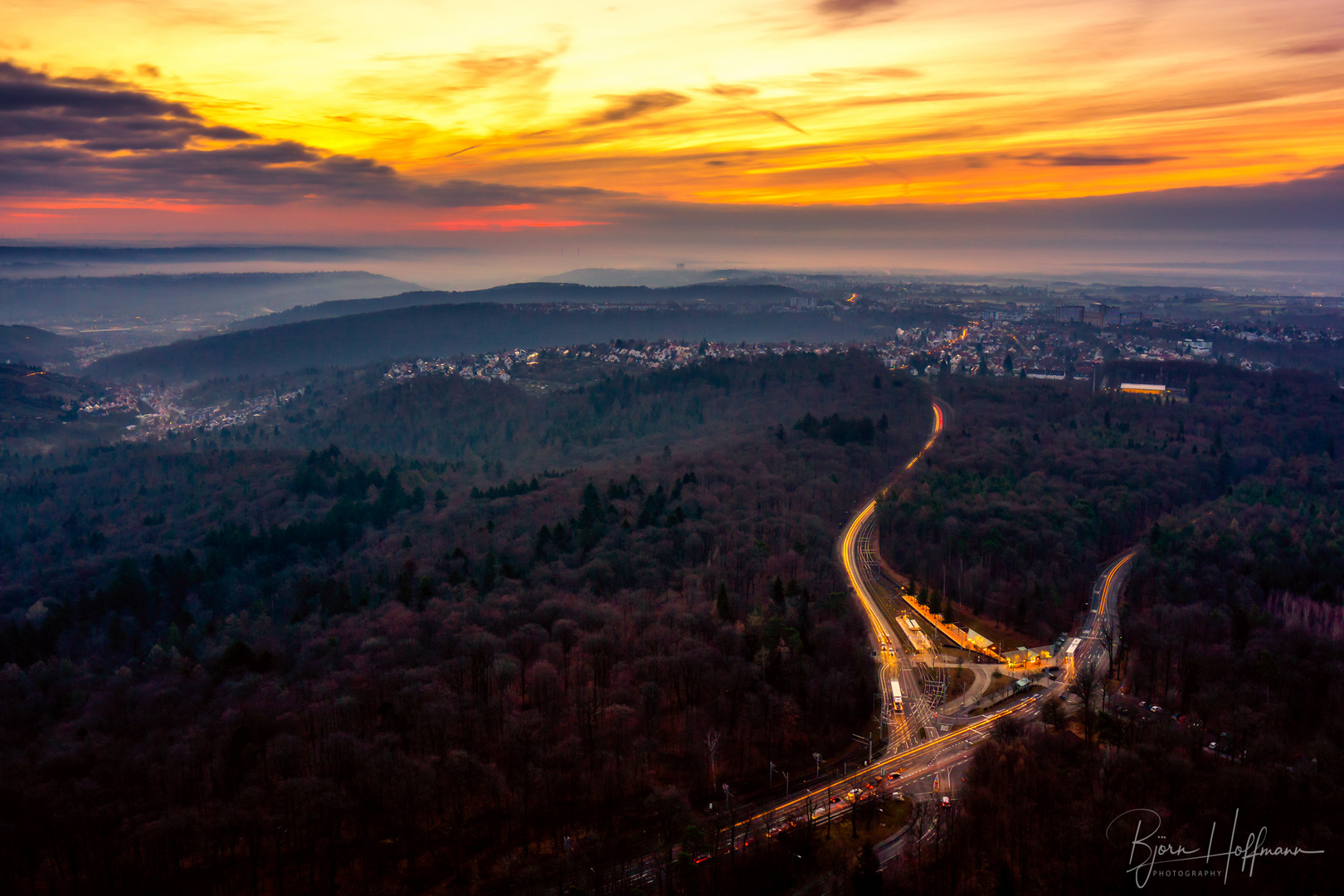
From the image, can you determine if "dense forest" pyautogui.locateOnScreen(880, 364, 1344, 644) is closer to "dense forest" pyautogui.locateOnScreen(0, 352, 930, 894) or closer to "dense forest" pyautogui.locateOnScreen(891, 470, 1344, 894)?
"dense forest" pyautogui.locateOnScreen(891, 470, 1344, 894)

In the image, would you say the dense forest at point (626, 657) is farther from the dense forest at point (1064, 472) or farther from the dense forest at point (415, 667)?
the dense forest at point (1064, 472)

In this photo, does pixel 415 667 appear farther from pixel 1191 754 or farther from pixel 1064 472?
pixel 1064 472

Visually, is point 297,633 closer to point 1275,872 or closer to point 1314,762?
point 1275,872

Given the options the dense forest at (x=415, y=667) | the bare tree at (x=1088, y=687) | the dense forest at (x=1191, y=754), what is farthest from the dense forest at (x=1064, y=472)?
the dense forest at (x=415, y=667)

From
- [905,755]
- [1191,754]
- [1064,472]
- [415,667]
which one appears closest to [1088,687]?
[1191,754]

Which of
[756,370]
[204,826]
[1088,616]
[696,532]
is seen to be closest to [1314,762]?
[1088,616]

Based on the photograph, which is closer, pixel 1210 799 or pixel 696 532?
pixel 1210 799

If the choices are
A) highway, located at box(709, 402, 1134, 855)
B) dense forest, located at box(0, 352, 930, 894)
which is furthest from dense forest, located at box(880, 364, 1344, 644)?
dense forest, located at box(0, 352, 930, 894)

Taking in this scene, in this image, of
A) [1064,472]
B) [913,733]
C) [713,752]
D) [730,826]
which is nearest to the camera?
[730,826]
